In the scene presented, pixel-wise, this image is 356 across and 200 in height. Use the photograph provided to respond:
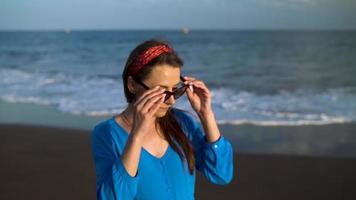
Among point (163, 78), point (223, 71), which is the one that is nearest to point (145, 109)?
point (163, 78)

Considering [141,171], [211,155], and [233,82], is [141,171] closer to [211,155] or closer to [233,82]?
[211,155]

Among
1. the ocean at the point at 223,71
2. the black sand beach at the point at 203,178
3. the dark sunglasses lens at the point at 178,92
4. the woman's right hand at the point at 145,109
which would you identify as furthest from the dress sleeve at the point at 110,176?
the black sand beach at the point at 203,178

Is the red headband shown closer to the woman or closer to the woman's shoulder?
the woman

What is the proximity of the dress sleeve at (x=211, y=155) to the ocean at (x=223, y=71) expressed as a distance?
0.36 meters

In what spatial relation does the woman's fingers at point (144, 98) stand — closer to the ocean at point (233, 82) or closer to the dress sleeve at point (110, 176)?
the dress sleeve at point (110, 176)

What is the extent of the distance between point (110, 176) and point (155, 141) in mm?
202

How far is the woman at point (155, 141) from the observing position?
1.52 metres

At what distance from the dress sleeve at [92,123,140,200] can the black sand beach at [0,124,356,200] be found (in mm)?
3074

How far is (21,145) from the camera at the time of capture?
6.64 metres

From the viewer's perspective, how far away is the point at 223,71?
51.7ft

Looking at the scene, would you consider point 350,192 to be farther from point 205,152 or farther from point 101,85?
point 101,85

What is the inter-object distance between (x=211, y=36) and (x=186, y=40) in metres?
2.88

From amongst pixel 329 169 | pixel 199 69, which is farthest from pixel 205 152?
pixel 199 69

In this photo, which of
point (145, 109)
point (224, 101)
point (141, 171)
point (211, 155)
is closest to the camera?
point (145, 109)
